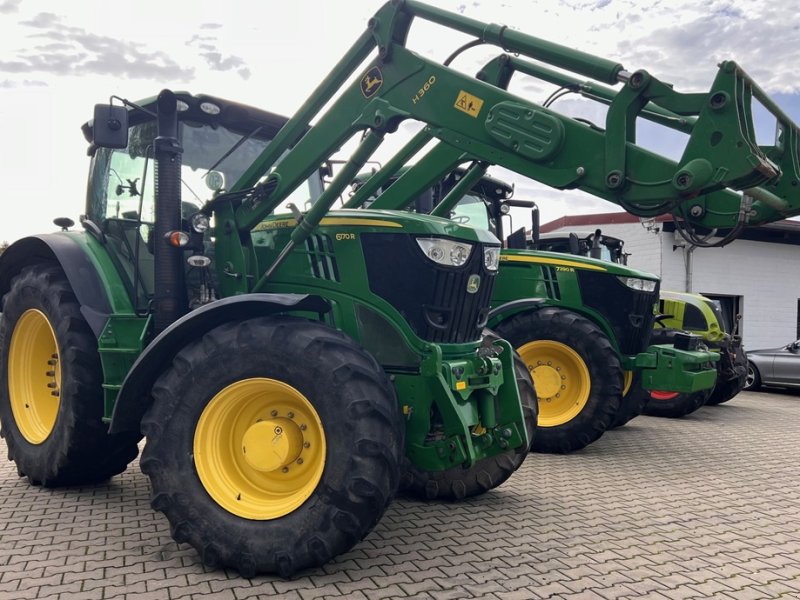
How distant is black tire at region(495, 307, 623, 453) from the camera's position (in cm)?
691

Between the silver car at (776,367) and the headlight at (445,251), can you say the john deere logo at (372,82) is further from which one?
the silver car at (776,367)

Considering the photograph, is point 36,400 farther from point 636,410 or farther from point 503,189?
point 636,410

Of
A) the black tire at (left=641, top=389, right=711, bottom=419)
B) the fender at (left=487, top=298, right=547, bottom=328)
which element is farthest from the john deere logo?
the black tire at (left=641, top=389, right=711, bottom=419)

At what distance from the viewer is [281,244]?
176 inches

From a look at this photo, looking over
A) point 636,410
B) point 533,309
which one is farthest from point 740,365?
point 533,309

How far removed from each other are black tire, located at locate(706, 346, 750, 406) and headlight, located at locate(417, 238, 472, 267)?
7.98m

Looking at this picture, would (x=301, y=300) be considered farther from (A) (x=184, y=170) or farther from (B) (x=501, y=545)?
(B) (x=501, y=545)

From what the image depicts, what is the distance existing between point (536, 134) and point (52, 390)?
405 cm

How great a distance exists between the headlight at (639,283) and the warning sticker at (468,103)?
4.00 m

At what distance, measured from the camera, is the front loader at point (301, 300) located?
3.48 metres

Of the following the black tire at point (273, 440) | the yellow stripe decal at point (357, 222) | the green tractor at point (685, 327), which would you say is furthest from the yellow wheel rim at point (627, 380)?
the black tire at point (273, 440)

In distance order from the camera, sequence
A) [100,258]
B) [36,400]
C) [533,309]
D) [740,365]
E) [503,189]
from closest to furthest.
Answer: [100,258], [36,400], [533,309], [503,189], [740,365]

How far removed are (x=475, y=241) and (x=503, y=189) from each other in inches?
154

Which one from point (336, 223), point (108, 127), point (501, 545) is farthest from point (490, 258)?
point (108, 127)
